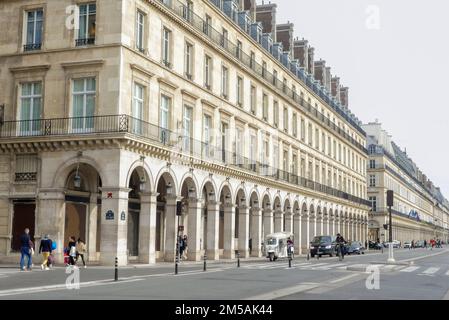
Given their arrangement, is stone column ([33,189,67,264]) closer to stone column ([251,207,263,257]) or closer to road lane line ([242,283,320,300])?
road lane line ([242,283,320,300])

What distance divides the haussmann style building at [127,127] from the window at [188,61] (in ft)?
0.28

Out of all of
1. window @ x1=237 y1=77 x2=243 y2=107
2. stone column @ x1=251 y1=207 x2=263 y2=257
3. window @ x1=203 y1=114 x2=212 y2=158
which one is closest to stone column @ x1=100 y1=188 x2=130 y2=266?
window @ x1=203 y1=114 x2=212 y2=158

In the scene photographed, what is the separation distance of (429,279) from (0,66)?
2328 cm

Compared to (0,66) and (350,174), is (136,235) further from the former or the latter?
(350,174)

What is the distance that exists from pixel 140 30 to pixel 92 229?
10487 mm

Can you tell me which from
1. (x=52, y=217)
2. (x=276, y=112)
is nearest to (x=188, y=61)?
(x=52, y=217)

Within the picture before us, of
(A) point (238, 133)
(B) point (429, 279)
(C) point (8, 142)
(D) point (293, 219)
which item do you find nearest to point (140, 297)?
(B) point (429, 279)

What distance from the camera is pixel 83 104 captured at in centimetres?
3034

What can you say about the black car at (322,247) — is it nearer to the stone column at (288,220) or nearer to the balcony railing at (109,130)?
the stone column at (288,220)

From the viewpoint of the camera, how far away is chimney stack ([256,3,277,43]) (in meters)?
56.7

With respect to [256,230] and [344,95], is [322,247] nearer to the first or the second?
[256,230]

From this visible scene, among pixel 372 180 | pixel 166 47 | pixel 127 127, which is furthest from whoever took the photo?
pixel 372 180

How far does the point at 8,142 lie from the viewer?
101ft

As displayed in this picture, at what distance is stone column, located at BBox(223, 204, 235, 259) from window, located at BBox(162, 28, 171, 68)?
11.8 m
